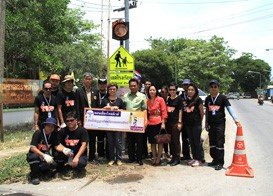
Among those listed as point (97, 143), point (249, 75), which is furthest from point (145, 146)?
point (249, 75)

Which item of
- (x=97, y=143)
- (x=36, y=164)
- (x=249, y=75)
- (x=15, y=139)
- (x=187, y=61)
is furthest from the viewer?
(x=249, y=75)

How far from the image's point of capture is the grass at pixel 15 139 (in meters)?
11.6

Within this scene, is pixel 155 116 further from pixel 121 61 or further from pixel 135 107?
pixel 121 61

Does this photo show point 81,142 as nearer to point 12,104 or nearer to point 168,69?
point 12,104

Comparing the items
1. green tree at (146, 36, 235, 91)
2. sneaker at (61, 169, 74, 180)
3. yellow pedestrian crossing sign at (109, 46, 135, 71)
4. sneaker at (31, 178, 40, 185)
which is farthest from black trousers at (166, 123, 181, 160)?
green tree at (146, 36, 235, 91)

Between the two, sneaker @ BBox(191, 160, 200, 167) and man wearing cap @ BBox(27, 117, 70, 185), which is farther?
sneaker @ BBox(191, 160, 200, 167)

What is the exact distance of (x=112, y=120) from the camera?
8.50 metres

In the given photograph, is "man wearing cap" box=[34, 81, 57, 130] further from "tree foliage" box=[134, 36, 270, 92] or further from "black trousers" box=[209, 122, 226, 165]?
"tree foliage" box=[134, 36, 270, 92]

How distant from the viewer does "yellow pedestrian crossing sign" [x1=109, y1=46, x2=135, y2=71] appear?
9758 mm

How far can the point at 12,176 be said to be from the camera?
759 centimetres

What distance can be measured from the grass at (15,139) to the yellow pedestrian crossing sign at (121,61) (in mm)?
4013

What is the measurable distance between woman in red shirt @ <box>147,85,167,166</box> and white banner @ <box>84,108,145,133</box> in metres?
A: 0.25

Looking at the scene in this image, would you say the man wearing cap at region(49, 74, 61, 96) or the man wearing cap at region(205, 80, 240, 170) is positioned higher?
the man wearing cap at region(49, 74, 61, 96)

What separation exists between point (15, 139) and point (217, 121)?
725cm
